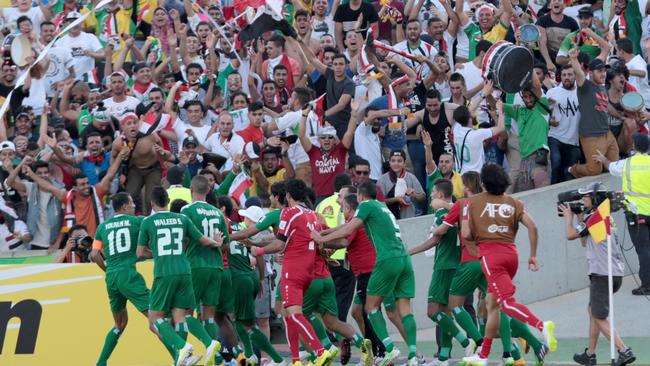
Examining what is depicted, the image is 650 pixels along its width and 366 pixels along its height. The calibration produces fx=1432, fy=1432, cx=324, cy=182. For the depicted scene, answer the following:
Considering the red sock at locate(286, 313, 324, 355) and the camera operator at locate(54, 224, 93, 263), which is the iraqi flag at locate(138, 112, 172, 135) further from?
the red sock at locate(286, 313, 324, 355)

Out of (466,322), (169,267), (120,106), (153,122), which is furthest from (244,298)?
(120,106)

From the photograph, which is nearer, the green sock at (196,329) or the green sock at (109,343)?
the green sock at (196,329)

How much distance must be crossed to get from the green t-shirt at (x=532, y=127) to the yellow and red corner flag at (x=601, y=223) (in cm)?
455

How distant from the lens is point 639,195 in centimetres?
1773

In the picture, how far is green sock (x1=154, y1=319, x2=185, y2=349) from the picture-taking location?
15227 mm

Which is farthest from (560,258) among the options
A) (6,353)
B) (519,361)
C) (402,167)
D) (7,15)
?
(7,15)

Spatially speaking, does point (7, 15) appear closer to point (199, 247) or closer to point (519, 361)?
point (199, 247)

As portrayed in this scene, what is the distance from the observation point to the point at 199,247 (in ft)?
52.4

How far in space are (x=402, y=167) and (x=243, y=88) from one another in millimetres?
4468

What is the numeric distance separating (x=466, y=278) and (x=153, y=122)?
6259 mm

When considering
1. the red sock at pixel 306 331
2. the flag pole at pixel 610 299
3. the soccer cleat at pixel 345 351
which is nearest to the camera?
the flag pole at pixel 610 299

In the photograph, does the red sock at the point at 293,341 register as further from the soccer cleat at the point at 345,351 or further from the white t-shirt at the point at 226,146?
the white t-shirt at the point at 226,146

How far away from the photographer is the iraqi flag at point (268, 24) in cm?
2209

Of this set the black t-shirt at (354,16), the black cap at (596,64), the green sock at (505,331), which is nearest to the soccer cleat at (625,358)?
the green sock at (505,331)
